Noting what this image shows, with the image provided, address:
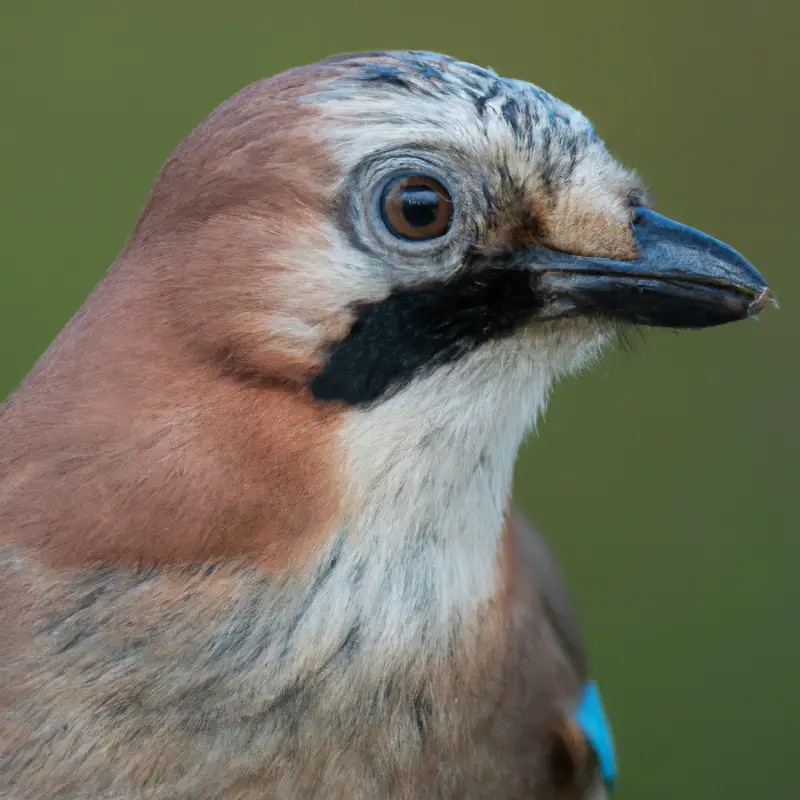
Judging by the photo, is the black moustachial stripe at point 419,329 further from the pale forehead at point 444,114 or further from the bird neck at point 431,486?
the pale forehead at point 444,114

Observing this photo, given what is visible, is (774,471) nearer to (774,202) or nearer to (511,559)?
(774,202)

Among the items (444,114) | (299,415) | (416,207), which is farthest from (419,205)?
(299,415)

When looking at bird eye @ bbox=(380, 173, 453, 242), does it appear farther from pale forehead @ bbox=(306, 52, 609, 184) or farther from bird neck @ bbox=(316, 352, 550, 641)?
bird neck @ bbox=(316, 352, 550, 641)

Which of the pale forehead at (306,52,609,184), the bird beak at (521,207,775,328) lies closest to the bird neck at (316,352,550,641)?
the bird beak at (521,207,775,328)

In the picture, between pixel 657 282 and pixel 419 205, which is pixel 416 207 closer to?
pixel 419 205

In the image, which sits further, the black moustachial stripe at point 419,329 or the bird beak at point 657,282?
the bird beak at point 657,282

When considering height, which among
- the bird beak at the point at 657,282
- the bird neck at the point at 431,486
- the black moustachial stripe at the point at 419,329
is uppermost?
Result: the bird beak at the point at 657,282

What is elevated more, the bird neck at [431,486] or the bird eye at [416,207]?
the bird eye at [416,207]

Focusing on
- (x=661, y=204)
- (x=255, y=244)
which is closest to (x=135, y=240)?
(x=255, y=244)

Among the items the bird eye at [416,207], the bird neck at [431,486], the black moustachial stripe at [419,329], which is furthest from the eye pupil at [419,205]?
the bird neck at [431,486]
